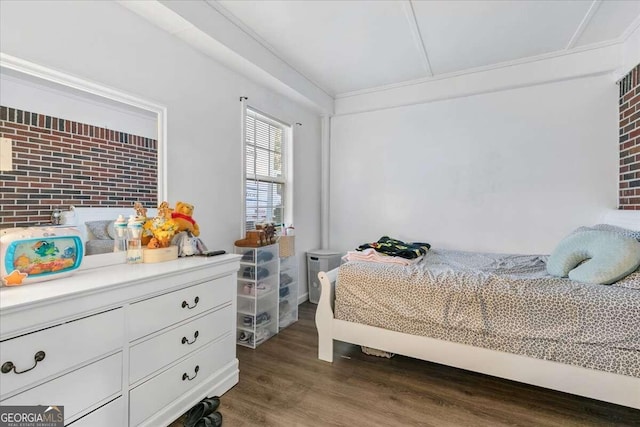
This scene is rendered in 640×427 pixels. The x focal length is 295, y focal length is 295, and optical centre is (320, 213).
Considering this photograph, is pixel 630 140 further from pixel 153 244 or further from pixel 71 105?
pixel 71 105

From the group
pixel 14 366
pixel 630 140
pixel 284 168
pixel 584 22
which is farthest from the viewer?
pixel 284 168

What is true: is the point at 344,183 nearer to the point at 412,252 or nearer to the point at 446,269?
the point at 412,252

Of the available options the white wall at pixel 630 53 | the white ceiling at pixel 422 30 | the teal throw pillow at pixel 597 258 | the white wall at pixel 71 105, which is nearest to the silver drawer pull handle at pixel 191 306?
the white wall at pixel 71 105

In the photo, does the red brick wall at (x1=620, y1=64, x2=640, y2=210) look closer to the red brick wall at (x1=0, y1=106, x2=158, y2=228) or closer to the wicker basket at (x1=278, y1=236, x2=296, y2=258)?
the wicker basket at (x1=278, y1=236, x2=296, y2=258)

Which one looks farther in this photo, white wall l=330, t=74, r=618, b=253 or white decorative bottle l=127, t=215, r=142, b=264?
white wall l=330, t=74, r=618, b=253

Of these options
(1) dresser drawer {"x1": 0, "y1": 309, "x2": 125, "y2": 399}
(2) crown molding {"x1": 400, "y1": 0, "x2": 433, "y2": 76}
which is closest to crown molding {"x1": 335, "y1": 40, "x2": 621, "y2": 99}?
(2) crown molding {"x1": 400, "y1": 0, "x2": 433, "y2": 76}

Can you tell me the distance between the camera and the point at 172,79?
2.10m

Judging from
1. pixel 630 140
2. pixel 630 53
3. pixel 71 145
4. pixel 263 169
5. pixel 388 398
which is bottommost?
pixel 388 398

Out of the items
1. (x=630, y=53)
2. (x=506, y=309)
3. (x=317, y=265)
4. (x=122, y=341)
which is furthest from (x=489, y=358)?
(x=630, y=53)

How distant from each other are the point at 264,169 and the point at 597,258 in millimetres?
2725

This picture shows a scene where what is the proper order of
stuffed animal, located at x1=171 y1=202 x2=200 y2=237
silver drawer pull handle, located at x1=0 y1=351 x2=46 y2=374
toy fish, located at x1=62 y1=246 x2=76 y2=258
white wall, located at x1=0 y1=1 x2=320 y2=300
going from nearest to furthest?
silver drawer pull handle, located at x1=0 y1=351 x2=46 y2=374 < toy fish, located at x1=62 y1=246 x2=76 y2=258 < white wall, located at x1=0 y1=1 x2=320 y2=300 < stuffed animal, located at x1=171 y1=202 x2=200 y2=237

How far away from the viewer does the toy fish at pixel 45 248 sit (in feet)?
4.16

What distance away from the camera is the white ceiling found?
7.00 ft

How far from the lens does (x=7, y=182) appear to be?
135 centimetres
